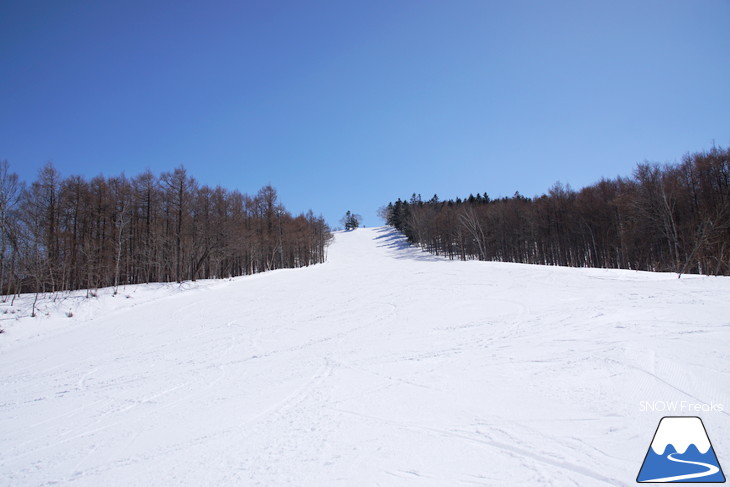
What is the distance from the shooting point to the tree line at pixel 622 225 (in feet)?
94.4

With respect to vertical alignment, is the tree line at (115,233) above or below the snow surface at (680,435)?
above

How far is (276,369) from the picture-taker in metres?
8.27

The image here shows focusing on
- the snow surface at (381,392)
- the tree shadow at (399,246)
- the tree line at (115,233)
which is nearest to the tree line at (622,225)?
the tree shadow at (399,246)

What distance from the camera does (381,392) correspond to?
6176mm

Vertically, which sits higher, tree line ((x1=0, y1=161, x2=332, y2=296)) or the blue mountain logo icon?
tree line ((x1=0, y1=161, x2=332, y2=296))

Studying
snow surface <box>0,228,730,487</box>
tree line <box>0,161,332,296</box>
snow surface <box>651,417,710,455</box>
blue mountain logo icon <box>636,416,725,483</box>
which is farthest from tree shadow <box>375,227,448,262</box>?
blue mountain logo icon <box>636,416,725,483</box>

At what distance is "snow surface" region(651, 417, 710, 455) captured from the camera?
391cm

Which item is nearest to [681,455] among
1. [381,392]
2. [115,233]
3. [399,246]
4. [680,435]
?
[680,435]

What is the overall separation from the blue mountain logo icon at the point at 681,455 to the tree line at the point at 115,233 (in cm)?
3347

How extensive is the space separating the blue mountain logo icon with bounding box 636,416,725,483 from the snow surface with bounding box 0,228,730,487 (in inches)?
4.8

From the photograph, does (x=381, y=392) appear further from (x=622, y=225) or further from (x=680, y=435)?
(x=622, y=225)

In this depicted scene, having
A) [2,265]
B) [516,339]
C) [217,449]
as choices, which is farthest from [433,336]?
[2,265]

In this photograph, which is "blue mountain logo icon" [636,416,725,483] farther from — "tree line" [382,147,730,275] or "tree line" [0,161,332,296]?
"tree line" [0,161,332,296]

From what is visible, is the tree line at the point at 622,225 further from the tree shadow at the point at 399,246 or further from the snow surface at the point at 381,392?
the snow surface at the point at 381,392
